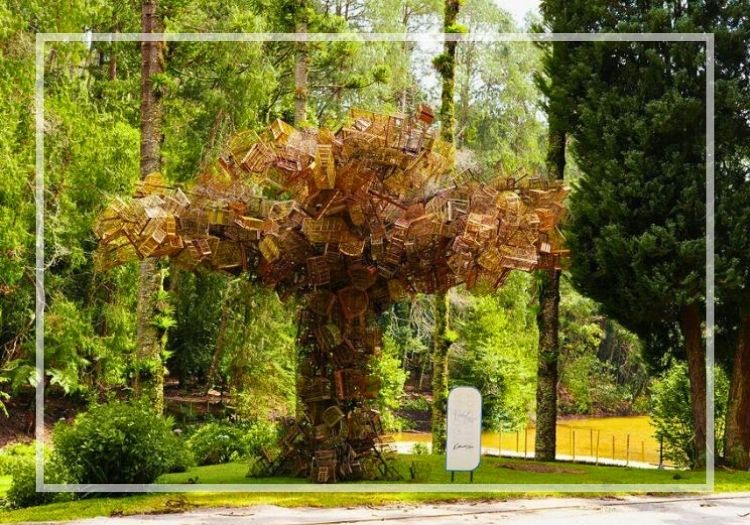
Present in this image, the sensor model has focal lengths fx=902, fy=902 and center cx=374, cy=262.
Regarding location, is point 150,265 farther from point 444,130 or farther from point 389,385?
point 389,385

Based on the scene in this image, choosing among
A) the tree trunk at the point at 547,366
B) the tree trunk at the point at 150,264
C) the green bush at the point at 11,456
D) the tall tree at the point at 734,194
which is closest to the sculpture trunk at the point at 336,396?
the tree trunk at the point at 150,264

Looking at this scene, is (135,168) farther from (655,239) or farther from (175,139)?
(655,239)

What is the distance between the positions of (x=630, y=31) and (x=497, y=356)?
14425 mm

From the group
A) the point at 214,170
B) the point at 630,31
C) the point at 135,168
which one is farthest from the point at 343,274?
the point at 135,168

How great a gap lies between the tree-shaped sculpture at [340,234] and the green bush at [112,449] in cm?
188

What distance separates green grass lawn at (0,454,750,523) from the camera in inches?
363

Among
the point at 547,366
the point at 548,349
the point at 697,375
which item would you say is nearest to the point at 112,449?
the point at 548,349

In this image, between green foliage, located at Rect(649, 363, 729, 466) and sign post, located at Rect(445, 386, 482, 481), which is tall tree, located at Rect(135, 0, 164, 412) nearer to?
sign post, located at Rect(445, 386, 482, 481)

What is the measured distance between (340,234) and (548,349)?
261 inches

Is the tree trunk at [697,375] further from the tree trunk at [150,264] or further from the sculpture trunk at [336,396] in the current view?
the tree trunk at [150,264]

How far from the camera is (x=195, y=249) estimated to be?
34.2ft

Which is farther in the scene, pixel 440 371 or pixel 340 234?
pixel 440 371

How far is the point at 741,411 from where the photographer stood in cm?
1495

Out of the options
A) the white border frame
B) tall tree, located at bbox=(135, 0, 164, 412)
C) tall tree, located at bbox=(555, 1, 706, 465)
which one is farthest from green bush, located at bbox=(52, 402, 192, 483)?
tall tree, located at bbox=(555, 1, 706, 465)
